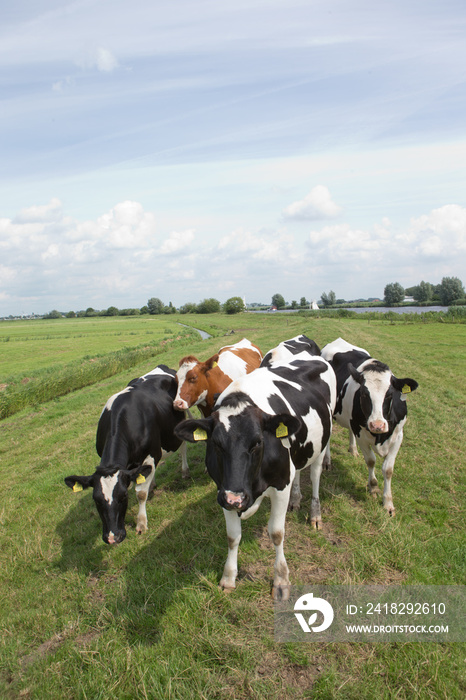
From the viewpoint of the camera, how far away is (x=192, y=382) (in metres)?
6.93

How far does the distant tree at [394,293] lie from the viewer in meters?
94.6

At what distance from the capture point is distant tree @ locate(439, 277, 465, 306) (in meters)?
72.5

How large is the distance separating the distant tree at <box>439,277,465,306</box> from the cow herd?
7645 cm

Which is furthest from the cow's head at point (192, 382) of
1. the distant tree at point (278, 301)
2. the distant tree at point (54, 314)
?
the distant tree at point (54, 314)

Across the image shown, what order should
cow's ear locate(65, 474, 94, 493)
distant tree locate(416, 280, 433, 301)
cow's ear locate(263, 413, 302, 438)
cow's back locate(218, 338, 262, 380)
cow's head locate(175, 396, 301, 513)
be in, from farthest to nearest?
distant tree locate(416, 280, 433, 301), cow's back locate(218, 338, 262, 380), cow's ear locate(65, 474, 94, 493), cow's ear locate(263, 413, 302, 438), cow's head locate(175, 396, 301, 513)

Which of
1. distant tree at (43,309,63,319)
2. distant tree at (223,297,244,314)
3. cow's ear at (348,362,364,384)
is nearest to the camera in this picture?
cow's ear at (348,362,364,384)

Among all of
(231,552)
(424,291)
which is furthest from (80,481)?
(424,291)

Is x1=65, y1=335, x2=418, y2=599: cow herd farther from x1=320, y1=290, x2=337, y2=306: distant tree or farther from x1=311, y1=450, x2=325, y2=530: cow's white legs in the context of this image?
x1=320, y1=290, x2=337, y2=306: distant tree

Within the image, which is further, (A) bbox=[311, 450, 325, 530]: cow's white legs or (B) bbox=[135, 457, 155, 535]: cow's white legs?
(B) bbox=[135, 457, 155, 535]: cow's white legs

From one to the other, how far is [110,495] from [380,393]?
12.3 ft

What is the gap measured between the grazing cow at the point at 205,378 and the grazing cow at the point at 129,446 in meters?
0.28

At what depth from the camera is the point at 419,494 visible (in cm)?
578
